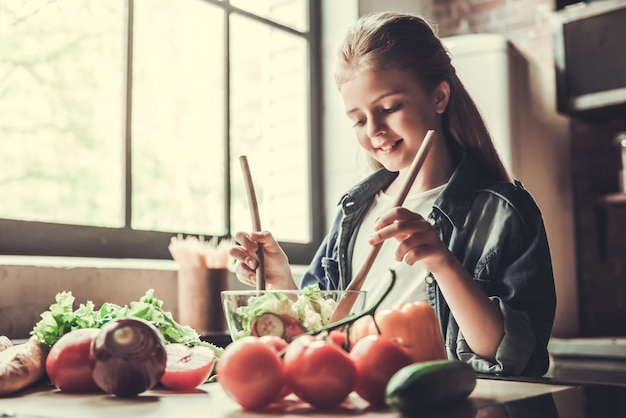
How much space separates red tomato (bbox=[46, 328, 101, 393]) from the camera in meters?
0.81

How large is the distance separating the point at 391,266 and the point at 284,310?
1.98 feet

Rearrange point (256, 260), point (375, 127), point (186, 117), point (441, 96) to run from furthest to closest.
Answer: point (186, 117) < point (441, 96) < point (375, 127) < point (256, 260)

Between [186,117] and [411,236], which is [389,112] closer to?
[411,236]

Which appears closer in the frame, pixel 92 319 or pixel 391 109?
pixel 92 319

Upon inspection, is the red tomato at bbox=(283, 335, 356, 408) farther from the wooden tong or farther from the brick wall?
the brick wall

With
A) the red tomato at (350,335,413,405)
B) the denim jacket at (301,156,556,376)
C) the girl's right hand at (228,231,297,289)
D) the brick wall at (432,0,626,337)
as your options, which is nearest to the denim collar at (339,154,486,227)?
the denim jacket at (301,156,556,376)

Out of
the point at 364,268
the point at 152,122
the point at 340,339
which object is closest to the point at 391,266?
the point at 364,268

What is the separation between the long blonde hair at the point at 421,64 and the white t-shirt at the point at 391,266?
116 mm

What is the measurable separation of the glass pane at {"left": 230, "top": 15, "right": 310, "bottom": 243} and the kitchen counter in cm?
182

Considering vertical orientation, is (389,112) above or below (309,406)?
above

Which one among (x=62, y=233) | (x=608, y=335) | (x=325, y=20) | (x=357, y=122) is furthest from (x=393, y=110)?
(x=608, y=335)

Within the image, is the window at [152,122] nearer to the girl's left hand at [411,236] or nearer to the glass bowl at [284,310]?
the glass bowl at [284,310]

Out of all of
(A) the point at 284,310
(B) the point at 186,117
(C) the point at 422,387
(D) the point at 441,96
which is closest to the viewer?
(C) the point at 422,387

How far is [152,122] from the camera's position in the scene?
7.27 ft
